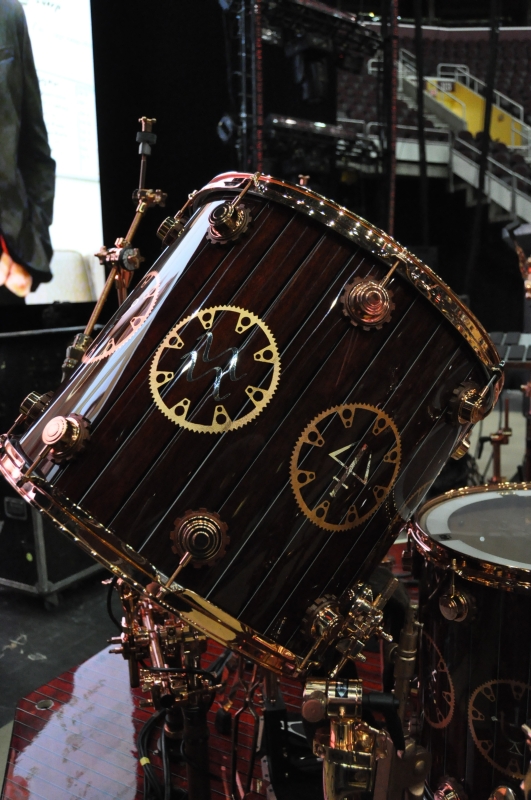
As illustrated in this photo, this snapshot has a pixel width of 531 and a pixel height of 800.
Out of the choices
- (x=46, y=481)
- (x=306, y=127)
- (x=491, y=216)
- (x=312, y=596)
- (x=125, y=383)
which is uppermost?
(x=306, y=127)

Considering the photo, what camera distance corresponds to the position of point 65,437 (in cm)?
94

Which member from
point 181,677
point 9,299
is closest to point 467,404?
point 181,677

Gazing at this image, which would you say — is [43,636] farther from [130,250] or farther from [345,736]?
[345,736]

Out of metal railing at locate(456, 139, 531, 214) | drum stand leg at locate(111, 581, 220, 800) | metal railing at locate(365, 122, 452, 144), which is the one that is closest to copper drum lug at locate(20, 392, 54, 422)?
drum stand leg at locate(111, 581, 220, 800)

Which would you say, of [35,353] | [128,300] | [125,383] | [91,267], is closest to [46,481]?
[125,383]

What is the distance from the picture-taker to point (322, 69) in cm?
354

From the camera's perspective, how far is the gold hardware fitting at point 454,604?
1.16m

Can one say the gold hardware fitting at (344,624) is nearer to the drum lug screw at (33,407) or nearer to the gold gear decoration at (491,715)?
the gold gear decoration at (491,715)

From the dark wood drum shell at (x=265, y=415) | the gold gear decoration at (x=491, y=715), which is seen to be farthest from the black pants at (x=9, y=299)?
the gold gear decoration at (x=491, y=715)

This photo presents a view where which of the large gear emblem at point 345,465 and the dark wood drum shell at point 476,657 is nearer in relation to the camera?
the large gear emblem at point 345,465

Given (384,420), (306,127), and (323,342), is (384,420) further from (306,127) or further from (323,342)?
(306,127)

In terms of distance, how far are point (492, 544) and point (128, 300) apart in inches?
34.4

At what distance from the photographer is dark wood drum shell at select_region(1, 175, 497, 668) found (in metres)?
0.94

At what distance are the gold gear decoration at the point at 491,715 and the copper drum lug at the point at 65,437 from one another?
846 millimetres
